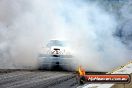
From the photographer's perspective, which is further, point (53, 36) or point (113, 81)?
Answer: point (53, 36)

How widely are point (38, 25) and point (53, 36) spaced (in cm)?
143

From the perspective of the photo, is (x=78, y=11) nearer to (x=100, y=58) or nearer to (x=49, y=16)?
(x=49, y=16)

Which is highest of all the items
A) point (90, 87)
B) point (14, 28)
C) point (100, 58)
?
point (14, 28)

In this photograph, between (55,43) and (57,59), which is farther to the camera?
(55,43)

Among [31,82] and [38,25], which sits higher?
[38,25]

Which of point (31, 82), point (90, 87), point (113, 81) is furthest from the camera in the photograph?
point (31, 82)

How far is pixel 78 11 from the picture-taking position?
89.6ft

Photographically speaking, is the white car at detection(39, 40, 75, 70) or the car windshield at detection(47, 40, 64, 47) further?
A: the car windshield at detection(47, 40, 64, 47)

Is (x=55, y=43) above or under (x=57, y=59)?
above

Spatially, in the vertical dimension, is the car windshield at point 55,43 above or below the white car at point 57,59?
above

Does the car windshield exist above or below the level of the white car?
above

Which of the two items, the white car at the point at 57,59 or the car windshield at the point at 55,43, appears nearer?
the white car at the point at 57,59

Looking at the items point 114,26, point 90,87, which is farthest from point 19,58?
point 90,87

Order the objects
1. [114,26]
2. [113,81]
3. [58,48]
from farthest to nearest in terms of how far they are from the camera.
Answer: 1. [114,26]
2. [58,48]
3. [113,81]
